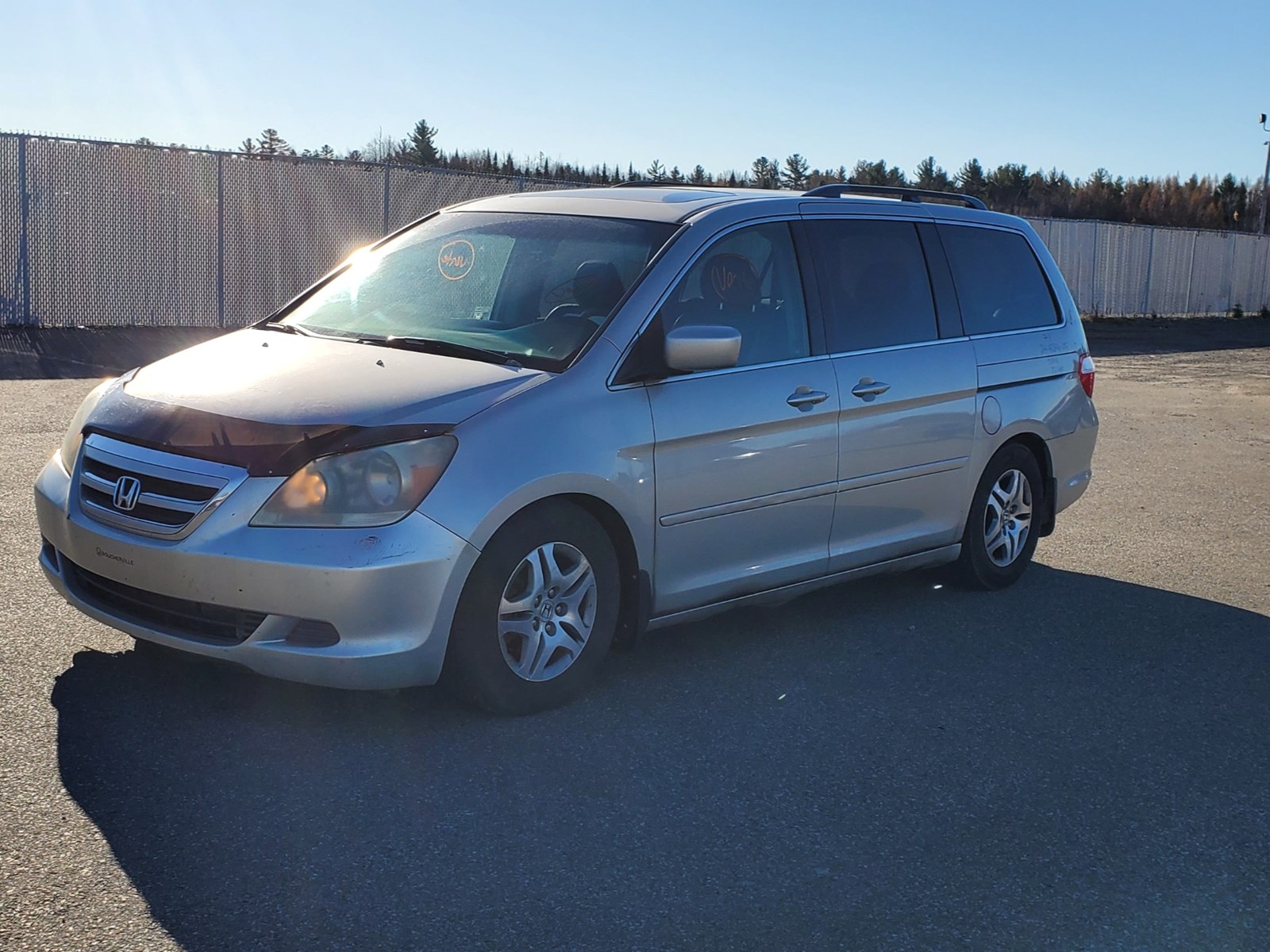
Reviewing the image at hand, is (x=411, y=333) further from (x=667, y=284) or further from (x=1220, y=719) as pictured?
(x=1220, y=719)

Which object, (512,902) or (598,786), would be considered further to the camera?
(598,786)

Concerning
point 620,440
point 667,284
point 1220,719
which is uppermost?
point 667,284

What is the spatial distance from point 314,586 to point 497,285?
1759mm

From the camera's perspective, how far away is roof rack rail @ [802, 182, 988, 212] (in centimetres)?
639

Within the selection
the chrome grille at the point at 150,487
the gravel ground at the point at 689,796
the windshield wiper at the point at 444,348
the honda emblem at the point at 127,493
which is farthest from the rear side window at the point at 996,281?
the honda emblem at the point at 127,493

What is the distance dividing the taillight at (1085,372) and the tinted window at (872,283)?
125 cm

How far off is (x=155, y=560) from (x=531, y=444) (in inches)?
47.2

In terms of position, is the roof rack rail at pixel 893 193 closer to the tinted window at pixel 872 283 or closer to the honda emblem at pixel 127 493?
the tinted window at pixel 872 283

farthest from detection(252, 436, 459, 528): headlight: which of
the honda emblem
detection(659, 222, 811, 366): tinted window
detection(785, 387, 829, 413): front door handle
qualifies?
detection(785, 387, 829, 413): front door handle

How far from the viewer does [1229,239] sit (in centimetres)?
3959

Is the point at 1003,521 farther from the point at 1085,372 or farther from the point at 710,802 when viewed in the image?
the point at 710,802

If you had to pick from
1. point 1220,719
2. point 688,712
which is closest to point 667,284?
point 688,712

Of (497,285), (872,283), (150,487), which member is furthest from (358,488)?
(872,283)

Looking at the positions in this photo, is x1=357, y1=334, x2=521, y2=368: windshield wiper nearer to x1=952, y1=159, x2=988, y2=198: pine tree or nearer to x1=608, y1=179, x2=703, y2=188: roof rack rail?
x1=608, y1=179, x2=703, y2=188: roof rack rail
